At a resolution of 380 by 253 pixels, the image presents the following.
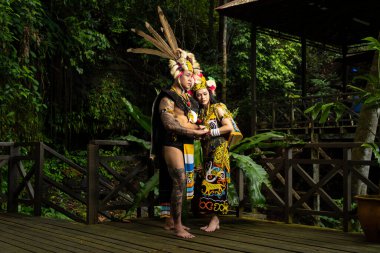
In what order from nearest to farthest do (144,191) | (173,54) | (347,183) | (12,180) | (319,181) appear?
1. (173,54)
2. (347,183)
3. (319,181)
4. (144,191)
5. (12,180)

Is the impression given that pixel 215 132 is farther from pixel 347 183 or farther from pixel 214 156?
pixel 347 183

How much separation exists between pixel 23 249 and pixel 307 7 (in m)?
12.0

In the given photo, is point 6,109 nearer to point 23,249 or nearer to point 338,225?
point 23,249

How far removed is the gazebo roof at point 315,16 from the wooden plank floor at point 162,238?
347 inches

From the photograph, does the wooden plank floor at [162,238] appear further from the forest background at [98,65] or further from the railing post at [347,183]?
the forest background at [98,65]

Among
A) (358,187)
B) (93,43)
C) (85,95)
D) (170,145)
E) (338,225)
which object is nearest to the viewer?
(170,145)

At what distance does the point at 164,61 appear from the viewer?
1709cm

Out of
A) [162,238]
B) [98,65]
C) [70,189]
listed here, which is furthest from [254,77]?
[162,238]

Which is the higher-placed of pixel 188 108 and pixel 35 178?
pixel 188 108

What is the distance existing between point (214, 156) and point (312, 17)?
11003mm

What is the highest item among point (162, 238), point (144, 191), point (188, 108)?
point (188, 108)

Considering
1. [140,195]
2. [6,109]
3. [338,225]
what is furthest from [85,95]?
[140,195]

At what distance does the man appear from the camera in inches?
202

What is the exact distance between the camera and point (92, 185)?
6027mm
